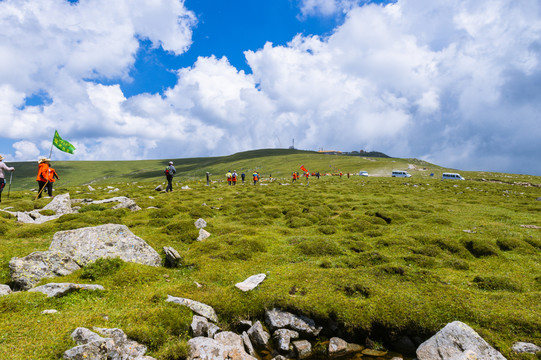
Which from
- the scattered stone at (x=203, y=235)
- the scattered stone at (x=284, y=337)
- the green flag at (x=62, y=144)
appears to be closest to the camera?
the scattered stone at (x=284, y=337)

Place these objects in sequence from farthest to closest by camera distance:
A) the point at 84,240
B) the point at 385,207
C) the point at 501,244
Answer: the point at 385,207
the point at 501,244
the point at 84,240

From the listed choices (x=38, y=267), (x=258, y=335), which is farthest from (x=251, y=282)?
(x=38, y=267)

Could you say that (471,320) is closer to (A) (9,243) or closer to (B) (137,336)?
(B) (137,336)

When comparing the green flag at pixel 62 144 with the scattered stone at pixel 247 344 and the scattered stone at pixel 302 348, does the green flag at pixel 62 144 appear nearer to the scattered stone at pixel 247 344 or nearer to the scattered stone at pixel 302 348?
the scattered stone at pixel 247 344

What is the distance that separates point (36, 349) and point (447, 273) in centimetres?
1533

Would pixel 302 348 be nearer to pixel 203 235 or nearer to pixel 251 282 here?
pixel 251 282

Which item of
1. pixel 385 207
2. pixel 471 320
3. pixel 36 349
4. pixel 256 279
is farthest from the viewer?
pixel 385 207

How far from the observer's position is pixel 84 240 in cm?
1228

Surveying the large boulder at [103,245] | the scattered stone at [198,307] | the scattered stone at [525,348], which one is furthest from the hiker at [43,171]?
the scattered stone at [525,348]

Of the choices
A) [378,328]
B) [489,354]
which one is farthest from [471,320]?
[378,328]

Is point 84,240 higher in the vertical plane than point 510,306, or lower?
higher

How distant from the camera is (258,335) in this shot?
8.41 metres

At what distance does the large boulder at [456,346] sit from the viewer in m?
6.99

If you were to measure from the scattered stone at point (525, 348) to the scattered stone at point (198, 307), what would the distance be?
9.07 meters
